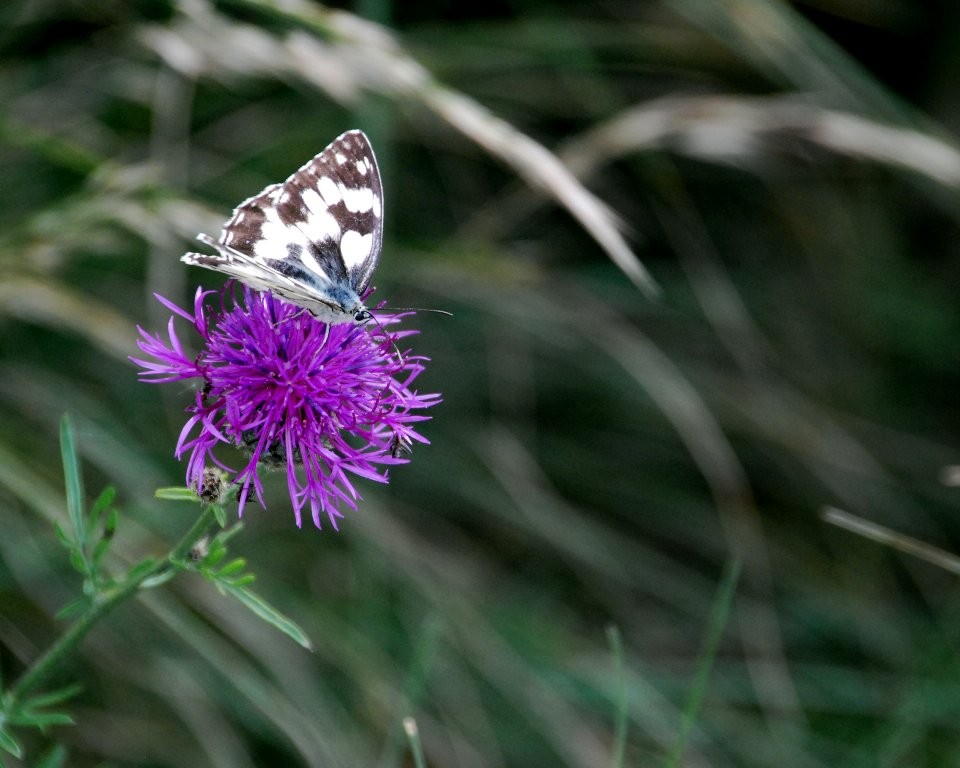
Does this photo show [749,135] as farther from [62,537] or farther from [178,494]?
[62,537]

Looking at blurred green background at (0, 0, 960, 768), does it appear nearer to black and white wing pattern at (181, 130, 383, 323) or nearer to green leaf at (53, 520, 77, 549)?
black and white wing pattern at (181, 130, 383, 323)

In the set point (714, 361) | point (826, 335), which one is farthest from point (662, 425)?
point (826, 335)

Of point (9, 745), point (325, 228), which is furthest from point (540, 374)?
point (9, 745)

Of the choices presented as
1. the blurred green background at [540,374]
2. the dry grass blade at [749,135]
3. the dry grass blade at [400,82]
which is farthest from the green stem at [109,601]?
the dry grass blade at [749,135]

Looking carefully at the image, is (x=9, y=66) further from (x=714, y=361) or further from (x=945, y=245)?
(x=945, y=245)

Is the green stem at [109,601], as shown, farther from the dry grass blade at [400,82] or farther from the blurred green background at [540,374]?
the dry grass blade at [400,82]

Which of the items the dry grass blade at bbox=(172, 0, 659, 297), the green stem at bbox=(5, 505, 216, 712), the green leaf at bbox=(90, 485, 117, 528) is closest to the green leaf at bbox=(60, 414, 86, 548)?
the green leaf at bbox=(90, 485, 117, 528)
